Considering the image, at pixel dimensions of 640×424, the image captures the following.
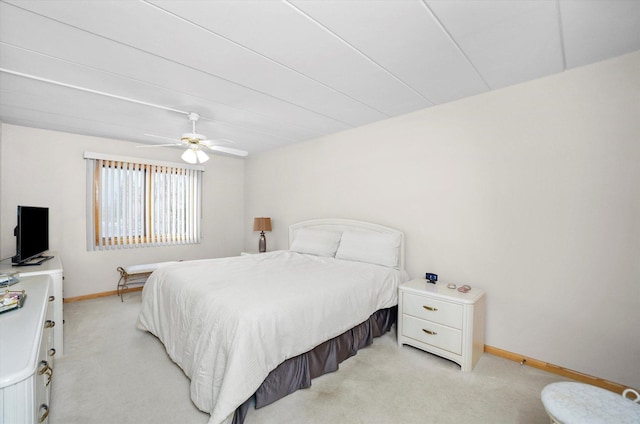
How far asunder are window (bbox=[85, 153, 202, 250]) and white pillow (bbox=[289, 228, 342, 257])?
2425 mm

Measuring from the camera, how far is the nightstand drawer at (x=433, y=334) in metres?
2.40

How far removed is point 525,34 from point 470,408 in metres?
2.54

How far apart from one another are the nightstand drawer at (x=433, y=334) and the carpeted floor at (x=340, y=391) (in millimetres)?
155

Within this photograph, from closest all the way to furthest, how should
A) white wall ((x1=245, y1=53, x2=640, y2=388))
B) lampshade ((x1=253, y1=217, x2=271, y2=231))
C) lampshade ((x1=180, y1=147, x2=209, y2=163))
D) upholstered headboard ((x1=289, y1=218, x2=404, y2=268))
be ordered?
white wall ((x1=245, y1=53, x2=640, y2=388))
lampshade ((x1=180, y1=147, x2=209, y2=163))
upholstered headboard ((x1=289, y1=218, x2=404, y2=268))
lampshade ((x1=253, y1=217, x2=271, y2=231))

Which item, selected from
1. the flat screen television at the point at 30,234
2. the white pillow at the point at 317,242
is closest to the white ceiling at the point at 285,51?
the flat screen television at the point at 30,234

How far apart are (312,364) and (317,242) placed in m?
1.82

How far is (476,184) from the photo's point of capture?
275 centimetres

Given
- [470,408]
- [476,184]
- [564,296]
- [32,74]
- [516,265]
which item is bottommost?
[470,408]

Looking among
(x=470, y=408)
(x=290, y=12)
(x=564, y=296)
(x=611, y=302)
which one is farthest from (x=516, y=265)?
(x=290, y=12)

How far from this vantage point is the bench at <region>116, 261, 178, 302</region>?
4.04 meters

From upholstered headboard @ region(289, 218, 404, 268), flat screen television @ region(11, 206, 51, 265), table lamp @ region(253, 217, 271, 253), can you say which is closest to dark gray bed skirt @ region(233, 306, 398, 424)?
upholstered headboard @ region(289, 218, 404, 268)

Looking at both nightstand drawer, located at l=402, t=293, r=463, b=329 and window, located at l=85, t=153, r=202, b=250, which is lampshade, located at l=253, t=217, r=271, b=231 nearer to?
window, located at l=85, t=153, r=202, b=250

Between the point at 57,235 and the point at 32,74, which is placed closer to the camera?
the point at 32,74

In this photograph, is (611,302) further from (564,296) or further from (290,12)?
(290,12)
